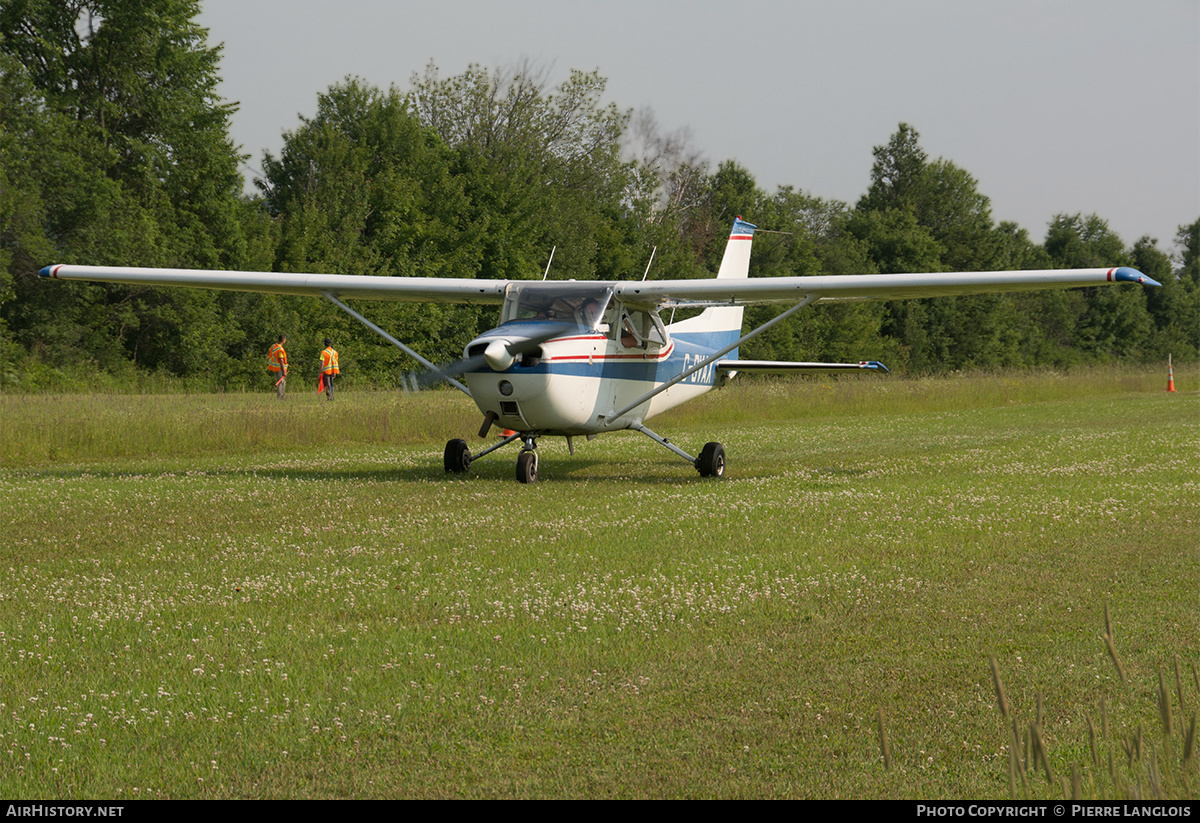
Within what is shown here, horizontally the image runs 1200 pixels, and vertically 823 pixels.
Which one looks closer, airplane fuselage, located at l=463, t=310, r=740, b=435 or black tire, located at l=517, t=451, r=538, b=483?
airplane fuselage, located at l=463, t=310, r=740, b=435

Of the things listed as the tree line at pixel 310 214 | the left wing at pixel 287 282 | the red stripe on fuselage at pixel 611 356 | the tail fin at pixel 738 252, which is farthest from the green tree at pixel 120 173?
the red stripe on fuselage at pixel 611 356

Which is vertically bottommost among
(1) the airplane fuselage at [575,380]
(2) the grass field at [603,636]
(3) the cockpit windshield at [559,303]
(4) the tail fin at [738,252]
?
(2) the grass field at [603,636]

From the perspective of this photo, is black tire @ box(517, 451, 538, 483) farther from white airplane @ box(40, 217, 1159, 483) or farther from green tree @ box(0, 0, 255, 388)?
green tree @ box(0, 0, 255, 388)

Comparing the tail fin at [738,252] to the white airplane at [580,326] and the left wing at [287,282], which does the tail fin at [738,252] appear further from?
the left wing at [287,282]

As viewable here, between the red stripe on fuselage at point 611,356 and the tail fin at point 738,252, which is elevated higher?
the tail fin at point 738,252

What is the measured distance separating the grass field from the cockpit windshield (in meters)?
2.10

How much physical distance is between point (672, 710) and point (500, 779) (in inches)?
37.3

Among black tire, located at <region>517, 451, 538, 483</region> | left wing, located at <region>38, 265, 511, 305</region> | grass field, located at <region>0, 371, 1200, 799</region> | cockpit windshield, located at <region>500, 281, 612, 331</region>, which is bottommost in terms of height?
grass field, located at <region>0, 371, 1200, 799</region>

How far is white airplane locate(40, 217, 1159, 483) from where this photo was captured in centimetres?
1245

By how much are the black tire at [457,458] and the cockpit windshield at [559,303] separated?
5.83 ft

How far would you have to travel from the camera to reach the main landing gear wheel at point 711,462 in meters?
13.8

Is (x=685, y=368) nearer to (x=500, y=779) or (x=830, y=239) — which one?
(x=500, y=779)

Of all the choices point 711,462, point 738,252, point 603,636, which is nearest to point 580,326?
point 711,462

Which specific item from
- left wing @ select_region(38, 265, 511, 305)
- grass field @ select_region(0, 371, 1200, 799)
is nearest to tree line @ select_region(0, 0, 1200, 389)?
left wing @ select_region(38, 265, 511, 305)
